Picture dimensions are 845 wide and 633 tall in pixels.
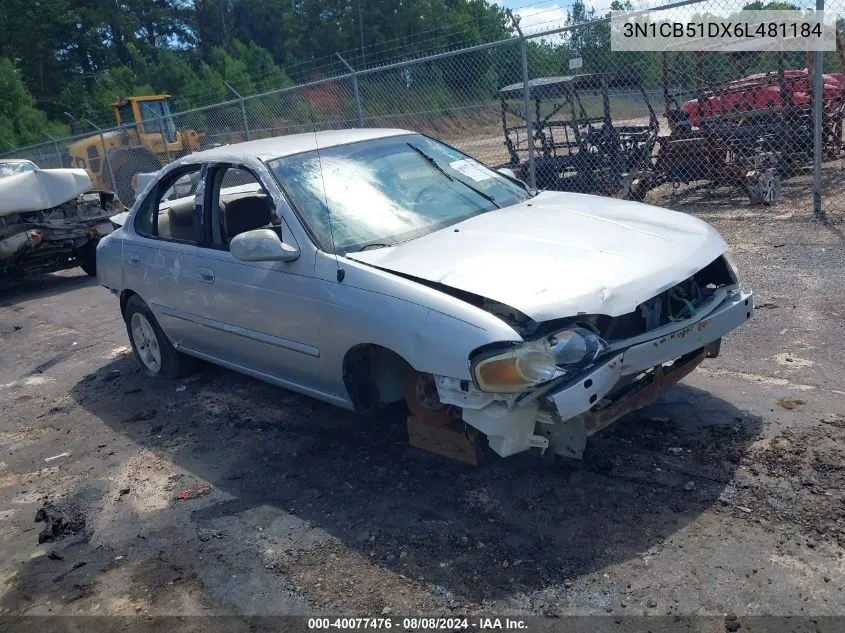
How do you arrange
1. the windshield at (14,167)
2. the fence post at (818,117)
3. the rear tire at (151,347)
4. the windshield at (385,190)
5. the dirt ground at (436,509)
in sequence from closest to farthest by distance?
the dirt ground at (436,509) → the windshield at (385,190) → the rear tire at (151,347) → the fence post at (818,117) → the windshield at (14,167)

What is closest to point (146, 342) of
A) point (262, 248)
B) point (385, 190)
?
point (262, 248)

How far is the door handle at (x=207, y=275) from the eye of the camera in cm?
489

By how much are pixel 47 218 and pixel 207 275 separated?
673 centimetres

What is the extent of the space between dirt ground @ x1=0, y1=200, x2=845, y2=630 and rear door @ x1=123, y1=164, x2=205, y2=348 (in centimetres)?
64

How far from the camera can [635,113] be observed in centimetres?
1135

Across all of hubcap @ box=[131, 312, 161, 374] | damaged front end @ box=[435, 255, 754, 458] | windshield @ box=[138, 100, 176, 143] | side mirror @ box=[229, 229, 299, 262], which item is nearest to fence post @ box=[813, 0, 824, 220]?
damaged front end @ box=[435, 255, 754, 458]

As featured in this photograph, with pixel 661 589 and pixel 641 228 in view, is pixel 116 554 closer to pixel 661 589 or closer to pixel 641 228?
pixel 661 589

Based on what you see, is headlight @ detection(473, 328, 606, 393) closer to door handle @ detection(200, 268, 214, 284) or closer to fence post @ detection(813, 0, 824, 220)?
door handle @ detection(200, 268, 214, 284)

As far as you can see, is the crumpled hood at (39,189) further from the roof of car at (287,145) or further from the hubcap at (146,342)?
the roof of car at (287,145)

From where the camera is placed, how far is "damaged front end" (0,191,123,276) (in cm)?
1014

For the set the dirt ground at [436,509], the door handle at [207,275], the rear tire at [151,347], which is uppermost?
the door handle at [207,275]

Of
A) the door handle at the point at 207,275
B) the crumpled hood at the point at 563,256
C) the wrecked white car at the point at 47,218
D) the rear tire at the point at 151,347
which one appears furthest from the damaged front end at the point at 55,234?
the crumpled hood at the point at 563,256

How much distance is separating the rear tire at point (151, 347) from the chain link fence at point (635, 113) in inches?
→ 199

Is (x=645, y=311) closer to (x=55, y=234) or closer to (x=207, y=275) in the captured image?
(x=207, y=275)
